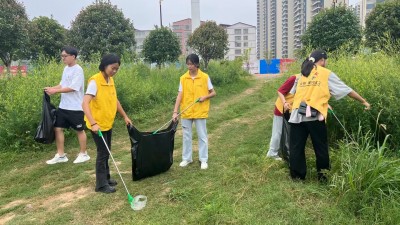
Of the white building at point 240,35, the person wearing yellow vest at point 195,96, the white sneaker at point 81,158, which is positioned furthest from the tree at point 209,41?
the white building at point 240,35

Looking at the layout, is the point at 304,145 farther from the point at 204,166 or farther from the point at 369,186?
the point at 204,166

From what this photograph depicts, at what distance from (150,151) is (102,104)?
2.56 feet

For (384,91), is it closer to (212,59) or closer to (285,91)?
(285,91)

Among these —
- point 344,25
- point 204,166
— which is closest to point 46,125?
point 204,166

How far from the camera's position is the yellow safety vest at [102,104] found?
11.8 ft

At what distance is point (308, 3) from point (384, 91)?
73142mm

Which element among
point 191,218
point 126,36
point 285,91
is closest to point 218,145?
point 285,91

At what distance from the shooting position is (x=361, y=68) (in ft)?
15.5

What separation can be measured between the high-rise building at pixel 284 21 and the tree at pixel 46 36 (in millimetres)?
49948

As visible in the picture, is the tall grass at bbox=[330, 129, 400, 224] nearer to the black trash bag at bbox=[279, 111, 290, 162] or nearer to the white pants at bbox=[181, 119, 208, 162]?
the black trash bag at bbox=[279, 111, 290, 162]

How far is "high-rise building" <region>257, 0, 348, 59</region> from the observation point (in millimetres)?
71188

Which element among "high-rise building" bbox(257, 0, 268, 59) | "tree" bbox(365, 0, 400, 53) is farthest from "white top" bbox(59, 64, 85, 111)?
"high-rise building" bbox(257, 0, 268, 59)

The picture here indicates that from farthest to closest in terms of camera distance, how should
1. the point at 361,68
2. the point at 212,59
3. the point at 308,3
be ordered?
the point at 308,3 < the point at 212,59 < the point at 361,68

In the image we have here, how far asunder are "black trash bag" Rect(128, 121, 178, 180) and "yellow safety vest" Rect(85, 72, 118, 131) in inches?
11.0
